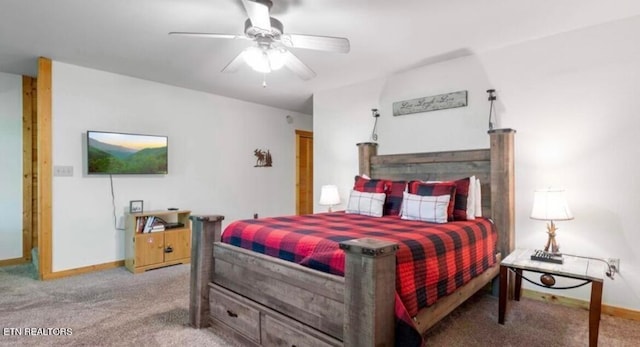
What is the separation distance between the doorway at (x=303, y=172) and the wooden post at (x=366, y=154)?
7.83ft

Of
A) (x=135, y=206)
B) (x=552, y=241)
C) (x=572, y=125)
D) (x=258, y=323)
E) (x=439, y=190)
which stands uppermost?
(x=572, y=125)

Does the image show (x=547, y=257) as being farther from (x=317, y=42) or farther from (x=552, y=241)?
(x=317, y=42)

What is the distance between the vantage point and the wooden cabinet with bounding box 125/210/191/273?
3.69 meters

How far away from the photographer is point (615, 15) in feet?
8.21

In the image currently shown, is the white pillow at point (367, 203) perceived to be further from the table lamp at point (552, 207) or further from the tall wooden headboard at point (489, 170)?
the table lamp at point (552, 207)

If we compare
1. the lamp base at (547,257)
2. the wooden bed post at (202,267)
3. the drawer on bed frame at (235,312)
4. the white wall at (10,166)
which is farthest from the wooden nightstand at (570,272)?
the white wall at (10,166)

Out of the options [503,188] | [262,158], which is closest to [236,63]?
[503,188]

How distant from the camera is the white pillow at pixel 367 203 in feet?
10.6

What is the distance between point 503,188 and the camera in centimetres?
291

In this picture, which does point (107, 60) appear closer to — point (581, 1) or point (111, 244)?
point (111, 244)

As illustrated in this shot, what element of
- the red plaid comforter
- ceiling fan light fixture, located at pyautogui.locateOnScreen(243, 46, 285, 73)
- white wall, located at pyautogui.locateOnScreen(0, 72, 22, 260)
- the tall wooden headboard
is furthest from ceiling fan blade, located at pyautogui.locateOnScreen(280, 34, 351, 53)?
white wall, located at pyautogui.locateOnScreen(0, 72, 22, 260)

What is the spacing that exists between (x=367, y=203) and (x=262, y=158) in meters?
2.79

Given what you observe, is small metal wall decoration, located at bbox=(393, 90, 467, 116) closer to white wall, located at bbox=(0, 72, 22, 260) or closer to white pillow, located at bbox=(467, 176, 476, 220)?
white pillow, located at bbox=(467, 176, 476, 220)

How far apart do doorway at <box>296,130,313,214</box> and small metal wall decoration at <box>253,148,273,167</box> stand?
0.71 meters
